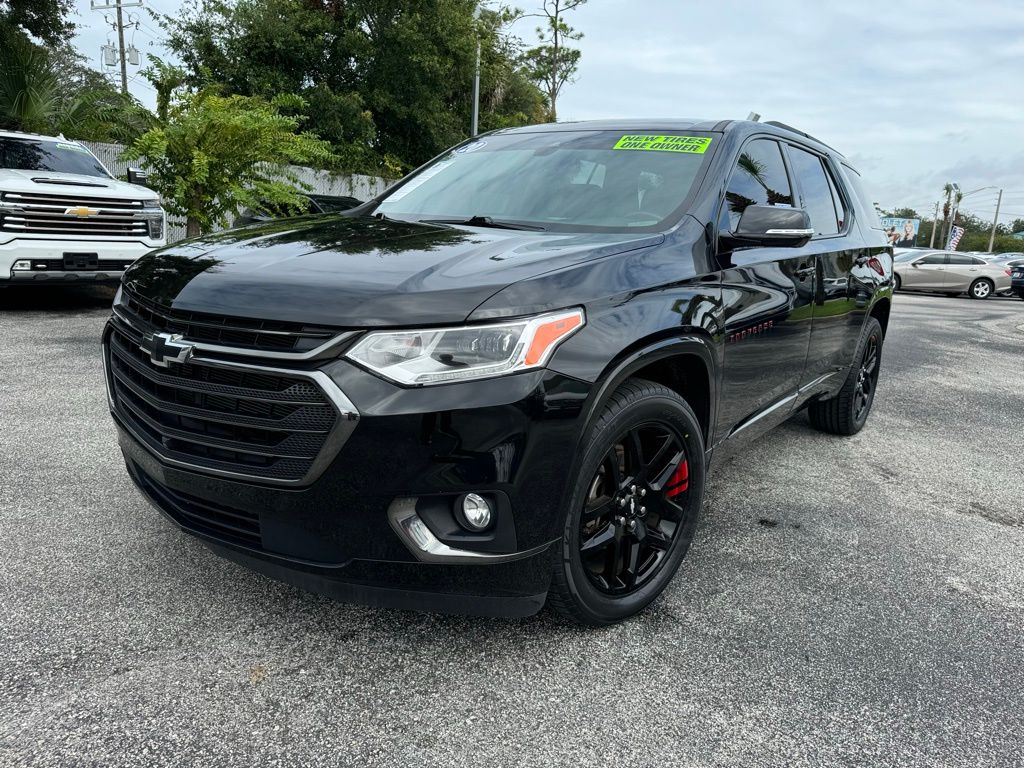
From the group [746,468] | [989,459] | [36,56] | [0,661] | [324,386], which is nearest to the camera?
[324,386]

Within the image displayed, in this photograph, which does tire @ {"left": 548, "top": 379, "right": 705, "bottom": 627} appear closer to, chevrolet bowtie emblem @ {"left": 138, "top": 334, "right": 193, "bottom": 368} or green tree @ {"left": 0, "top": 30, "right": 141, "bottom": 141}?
chevrolet bowtie emblem @ {"left": 138, "top": 334, "right": 193, "bottom": 368}

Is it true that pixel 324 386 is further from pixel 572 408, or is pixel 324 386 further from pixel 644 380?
pixel 644 380

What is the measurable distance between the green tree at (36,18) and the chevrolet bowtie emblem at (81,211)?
36.6 feet

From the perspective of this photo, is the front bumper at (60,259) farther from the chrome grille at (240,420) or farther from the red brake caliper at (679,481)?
the red brake caliper at (679,481)

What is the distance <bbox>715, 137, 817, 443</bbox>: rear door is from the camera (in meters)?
2.91

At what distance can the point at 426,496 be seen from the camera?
Result: 6.45 feet

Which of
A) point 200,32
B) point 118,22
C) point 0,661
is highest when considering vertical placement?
point 118,22

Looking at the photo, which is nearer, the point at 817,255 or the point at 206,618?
the point at 206,618

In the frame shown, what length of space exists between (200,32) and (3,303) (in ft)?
58.8

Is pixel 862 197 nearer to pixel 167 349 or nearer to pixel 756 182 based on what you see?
pixel 756 182

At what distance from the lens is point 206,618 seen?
243 centimetres

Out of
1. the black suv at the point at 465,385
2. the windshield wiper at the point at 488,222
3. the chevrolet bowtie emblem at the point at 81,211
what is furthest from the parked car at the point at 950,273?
the windshield wiper at the point at 488,222

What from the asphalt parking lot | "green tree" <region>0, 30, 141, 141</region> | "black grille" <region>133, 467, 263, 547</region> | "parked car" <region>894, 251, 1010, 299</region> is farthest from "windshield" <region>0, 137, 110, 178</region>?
"parked car" <region>894, 251, 1010, 299</region>

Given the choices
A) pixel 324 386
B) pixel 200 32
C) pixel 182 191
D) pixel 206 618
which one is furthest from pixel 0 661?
pixel 200 32
